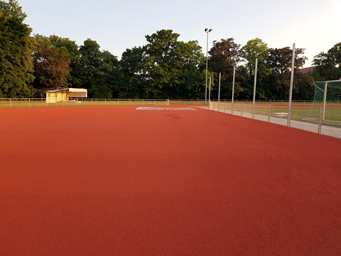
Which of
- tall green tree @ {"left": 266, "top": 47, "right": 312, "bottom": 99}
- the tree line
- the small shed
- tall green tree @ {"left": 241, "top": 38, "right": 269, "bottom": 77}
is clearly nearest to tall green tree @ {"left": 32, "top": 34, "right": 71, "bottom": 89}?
the tree line

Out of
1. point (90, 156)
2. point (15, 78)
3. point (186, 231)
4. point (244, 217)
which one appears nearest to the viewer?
point (186, 231)

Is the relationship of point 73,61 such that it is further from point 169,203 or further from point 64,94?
point 169,203

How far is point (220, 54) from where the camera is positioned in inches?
2557

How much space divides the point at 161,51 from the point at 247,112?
4156 cm

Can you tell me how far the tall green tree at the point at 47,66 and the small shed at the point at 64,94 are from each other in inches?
232

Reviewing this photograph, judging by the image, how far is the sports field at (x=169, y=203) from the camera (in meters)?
2.63

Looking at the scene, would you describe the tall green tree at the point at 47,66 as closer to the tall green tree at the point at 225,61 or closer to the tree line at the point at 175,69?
the tree line at the point at 175,69

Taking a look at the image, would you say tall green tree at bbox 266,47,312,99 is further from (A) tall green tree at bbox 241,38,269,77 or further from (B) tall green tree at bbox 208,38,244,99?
(B) tall green tree at bbox 208,38,244,99

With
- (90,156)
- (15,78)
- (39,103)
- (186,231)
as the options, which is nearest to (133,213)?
(186,231)

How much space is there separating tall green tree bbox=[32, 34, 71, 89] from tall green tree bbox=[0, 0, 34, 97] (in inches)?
213

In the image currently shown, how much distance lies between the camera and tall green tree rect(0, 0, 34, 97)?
132 ft

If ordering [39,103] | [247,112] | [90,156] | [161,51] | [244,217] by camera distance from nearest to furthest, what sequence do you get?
1. [244,217]
2. [90,156]
3. [247,112]
4. [39,103]
5. [161,51]

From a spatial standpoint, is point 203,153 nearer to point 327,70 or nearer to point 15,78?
point 15,78

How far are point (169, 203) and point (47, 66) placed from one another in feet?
183
